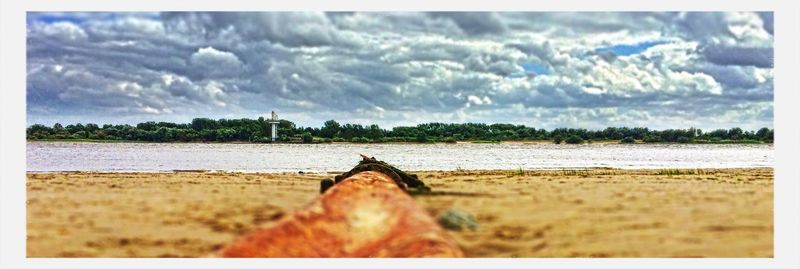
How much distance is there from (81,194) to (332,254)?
24.7ft

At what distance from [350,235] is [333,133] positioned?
30.4m

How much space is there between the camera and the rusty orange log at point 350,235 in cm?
633

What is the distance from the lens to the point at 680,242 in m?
7.59

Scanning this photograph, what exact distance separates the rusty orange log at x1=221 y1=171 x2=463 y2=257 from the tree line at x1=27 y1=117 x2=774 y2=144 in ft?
28.7

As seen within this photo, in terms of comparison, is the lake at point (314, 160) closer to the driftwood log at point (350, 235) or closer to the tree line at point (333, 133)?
the tree line at point (333, 133)

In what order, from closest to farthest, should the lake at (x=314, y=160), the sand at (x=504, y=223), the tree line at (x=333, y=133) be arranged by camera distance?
1. the sand at (x=504, y=223)
2. the tree line at (x=333, y=133)
3. the lake at (x=314, y=160)

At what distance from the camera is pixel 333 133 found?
37.2 meters

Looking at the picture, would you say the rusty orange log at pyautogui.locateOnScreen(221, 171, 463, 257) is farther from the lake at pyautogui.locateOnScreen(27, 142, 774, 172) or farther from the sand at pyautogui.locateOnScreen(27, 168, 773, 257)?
the lake at pyautogui.locateOnScreen(27, 142, 774, 172)

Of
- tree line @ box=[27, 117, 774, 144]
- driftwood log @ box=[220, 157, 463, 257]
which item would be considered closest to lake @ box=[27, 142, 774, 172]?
tree line @ box=[27, 117, 774, 144]

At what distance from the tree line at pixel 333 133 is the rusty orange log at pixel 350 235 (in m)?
8.74

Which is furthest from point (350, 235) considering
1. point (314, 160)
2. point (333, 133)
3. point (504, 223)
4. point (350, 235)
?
point (333, 133)

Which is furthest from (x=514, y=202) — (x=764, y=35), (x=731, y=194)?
(x=764, y=35)

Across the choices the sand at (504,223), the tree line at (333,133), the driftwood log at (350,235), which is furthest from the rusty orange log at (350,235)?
the tree line at (333,133)

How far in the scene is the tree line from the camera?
18073mm
